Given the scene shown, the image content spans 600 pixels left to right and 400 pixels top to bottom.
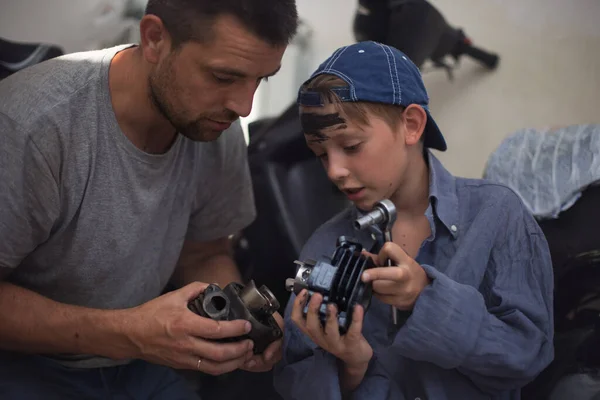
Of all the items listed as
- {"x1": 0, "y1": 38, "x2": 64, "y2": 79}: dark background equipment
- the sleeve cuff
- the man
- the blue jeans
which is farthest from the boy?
{"x1": 0, "y1": 38, "x2": 64, "y2": 79}: dark background equipment

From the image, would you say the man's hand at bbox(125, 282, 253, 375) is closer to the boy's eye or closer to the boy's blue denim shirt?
the boy's blue denim shirt

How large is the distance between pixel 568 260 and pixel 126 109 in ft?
2.34

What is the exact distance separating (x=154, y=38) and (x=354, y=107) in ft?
1.00

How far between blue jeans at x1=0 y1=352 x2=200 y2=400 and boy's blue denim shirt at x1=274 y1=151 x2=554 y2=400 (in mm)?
233

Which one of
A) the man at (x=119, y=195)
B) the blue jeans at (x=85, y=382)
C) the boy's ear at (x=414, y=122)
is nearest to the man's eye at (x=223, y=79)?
the man at (x=119, y=195)

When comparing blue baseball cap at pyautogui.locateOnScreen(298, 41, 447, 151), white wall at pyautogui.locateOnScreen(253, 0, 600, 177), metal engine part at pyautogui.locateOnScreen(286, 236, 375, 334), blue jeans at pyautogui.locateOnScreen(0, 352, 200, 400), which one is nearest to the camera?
metal engine part at pyautogui.locateOnScreen(286, 236, 375, 334)

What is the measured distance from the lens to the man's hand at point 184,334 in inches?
29.3

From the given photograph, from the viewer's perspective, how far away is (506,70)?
108 centimetres

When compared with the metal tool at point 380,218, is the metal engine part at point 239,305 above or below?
below

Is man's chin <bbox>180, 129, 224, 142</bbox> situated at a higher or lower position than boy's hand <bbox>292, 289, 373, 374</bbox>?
higher

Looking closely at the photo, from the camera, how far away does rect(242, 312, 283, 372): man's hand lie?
82 cm

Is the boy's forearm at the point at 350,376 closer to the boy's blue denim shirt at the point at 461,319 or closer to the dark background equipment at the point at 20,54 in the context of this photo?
the boy's blue denim shirt at the point at 461,319

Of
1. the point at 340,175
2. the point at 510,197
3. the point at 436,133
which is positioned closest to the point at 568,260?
the point at 510,197

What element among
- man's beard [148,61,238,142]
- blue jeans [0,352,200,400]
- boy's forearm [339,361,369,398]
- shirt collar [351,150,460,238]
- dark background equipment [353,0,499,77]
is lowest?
blue jeans [0,352,200,400]
